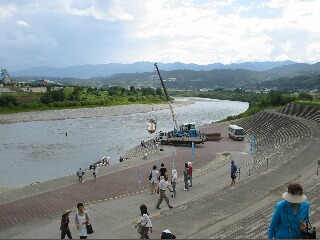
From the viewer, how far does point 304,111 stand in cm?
4509

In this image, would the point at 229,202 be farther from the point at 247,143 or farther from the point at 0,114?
the point at 0,114

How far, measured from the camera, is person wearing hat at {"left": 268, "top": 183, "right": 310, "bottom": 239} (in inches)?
221

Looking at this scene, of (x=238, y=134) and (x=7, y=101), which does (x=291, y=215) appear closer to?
(x=238, y=134)

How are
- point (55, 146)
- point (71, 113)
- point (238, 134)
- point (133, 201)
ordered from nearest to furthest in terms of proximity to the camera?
point (133, 201)
point (238, 134)
point (55, 146)
point (71, 113)

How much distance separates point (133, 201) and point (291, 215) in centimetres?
1254

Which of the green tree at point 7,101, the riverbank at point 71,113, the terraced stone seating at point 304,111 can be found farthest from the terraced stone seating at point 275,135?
the green tree at point 7,101

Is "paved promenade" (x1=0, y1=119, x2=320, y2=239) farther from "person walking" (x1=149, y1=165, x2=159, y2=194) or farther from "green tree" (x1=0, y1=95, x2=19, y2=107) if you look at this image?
"green tree" (x1=0, y1=95, x2=19, y2=107)

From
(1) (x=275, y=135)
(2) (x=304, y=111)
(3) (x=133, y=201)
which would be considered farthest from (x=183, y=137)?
(3) (x=133, y=201)

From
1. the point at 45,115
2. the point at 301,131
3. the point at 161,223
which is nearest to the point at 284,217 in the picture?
the point at 161,223

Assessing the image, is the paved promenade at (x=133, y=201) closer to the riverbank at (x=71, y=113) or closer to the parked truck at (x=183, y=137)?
the parked truck at (x=183, y=137)

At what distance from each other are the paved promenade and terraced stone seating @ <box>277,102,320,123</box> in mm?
17278

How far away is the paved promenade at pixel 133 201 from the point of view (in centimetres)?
1368

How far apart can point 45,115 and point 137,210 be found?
2946 inches

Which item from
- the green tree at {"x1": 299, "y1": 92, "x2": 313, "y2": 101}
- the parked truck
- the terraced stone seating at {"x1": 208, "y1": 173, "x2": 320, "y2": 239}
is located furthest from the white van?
the green tree at {"x1": 299, "y1": 92, "x2": 313, "y2": 101}
